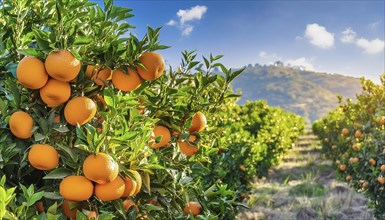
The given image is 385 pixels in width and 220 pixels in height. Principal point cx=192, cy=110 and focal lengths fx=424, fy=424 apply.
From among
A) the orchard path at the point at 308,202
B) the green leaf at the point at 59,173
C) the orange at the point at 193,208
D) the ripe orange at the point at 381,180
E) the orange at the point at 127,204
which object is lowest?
the orchard path at the point at 308,202

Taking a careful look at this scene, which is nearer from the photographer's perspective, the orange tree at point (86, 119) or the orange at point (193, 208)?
the orange tree at point (86, 119)

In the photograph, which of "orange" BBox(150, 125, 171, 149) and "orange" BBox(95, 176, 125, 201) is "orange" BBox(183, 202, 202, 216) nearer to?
"orange" BBox(150, 125, 171, 149)

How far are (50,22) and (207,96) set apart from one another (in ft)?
3.03

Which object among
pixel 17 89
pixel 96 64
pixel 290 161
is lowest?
pixel 290 161

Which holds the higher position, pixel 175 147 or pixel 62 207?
pixel 175 147

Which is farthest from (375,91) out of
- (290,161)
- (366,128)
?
(290,161)

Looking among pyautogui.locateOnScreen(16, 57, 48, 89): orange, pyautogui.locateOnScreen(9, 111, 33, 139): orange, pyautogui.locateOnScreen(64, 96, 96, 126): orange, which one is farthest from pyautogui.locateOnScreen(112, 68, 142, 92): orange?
pyautogui.locateOnScreen(9, 111, 33, 139): orange

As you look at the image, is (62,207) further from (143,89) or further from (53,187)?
(143,89)

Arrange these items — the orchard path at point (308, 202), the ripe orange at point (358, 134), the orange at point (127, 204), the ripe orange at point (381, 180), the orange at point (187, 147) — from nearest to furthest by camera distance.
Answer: the orange at point (127, 204) < the orange at point (187, 147) < the ripe orange at point (381, 180) < the ripe orange at point (358, 134) < the orchard path at point (308, 202)

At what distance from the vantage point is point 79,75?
71.2 inches

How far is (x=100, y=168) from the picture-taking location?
5.09 feet

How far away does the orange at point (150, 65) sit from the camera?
1.81 metres

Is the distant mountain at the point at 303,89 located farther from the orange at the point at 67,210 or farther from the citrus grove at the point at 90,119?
the orange at the point at 67,210


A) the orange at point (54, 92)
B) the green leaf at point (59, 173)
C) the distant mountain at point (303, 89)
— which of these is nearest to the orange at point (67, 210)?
the green leaf at point (59, 173)
